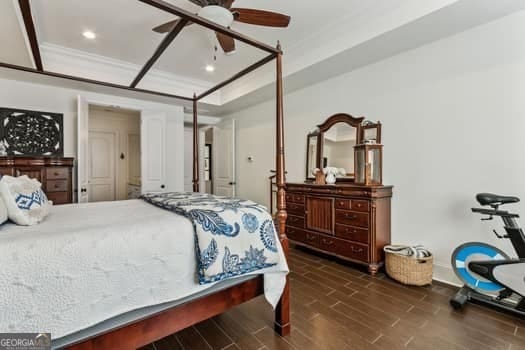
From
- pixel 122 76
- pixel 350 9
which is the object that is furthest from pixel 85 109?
pixel 350 9

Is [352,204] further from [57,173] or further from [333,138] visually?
[57,173]

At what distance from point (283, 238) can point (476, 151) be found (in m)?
2.13

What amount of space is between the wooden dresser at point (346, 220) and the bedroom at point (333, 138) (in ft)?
0.08

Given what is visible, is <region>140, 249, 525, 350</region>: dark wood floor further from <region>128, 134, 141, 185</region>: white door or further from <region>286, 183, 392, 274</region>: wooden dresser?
<region>128, 134, 141, 185</region>: white door

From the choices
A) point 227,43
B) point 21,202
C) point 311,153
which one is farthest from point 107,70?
point 311,153

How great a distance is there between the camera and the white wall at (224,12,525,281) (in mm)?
2238

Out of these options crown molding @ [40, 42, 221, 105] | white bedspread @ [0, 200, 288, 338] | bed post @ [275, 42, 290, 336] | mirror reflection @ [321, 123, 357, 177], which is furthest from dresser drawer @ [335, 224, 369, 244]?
crown molding @ [40, 42, 221, 105]

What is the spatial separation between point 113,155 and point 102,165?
323 mm

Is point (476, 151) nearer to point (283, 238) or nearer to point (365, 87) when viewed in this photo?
point (365, 87)

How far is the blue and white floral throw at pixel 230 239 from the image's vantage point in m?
1.36

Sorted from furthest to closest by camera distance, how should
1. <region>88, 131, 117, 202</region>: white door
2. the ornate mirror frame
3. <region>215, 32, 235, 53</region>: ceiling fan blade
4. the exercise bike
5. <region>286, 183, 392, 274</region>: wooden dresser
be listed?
<region>88, 131, 117, 202</region>: white door, the ornate mirror frame, <region>286, 183, 392, 274</region>: wooden dresser, <region>215, 32, 235, 53</region>: ceiling fan blade, the exercise bike

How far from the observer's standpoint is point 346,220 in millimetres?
2986

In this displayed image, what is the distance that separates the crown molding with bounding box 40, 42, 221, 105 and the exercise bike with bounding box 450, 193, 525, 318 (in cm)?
436

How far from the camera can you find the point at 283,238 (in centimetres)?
182
